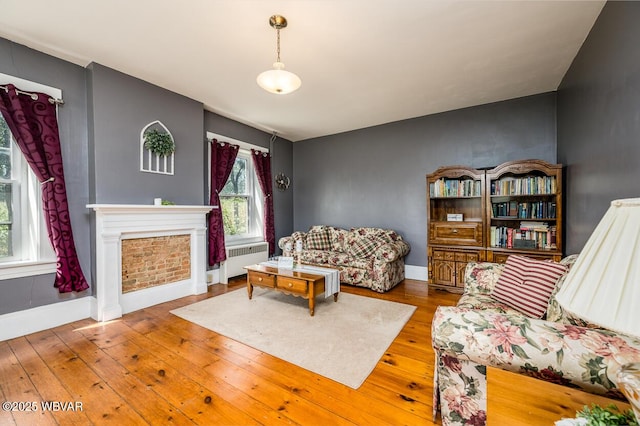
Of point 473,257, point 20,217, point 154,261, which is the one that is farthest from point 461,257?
point 20,217

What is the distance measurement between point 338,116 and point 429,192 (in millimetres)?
1915

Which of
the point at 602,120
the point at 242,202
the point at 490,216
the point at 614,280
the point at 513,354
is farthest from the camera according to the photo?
the point at 242,202

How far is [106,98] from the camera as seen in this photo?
3.04 metres

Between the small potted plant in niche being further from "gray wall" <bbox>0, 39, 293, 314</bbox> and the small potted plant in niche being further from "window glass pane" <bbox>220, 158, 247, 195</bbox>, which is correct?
"window glass pane" <bbox>220, 158, 247, 195</bbox>

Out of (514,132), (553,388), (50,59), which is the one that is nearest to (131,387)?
(553,388)

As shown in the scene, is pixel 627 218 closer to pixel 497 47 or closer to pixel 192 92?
pixel 497 47

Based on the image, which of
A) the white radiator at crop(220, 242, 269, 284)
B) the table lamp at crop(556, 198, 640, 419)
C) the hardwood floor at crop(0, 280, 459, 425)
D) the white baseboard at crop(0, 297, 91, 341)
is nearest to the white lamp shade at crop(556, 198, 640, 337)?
the table lamp at crop(556, 198, 640, 419)

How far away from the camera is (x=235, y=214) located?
4922 mm

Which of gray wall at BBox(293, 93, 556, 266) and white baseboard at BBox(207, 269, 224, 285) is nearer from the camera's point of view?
gray wall at BBox(293, 93, 556, 266)

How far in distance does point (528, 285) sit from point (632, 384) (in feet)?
5.05

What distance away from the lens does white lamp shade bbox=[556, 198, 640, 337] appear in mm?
578

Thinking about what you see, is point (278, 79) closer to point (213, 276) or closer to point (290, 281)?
point (290, 281)

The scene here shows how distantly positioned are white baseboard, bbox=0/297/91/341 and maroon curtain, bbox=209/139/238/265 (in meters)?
1.58

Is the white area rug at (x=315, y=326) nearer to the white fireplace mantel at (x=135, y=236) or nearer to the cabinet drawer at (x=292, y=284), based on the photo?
the cabinet drawer at (x=292, y=284)
